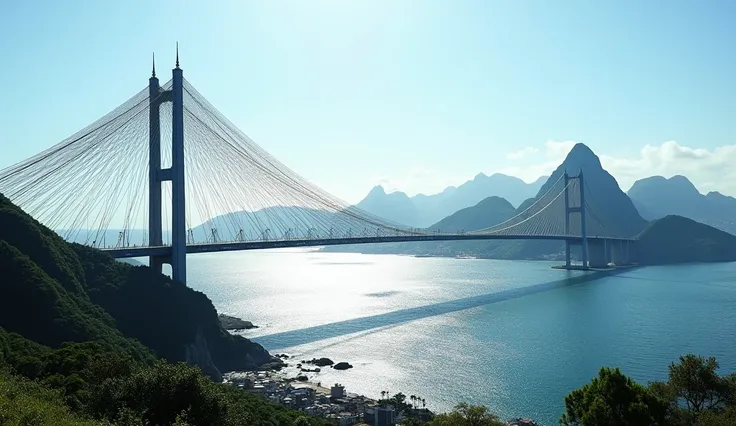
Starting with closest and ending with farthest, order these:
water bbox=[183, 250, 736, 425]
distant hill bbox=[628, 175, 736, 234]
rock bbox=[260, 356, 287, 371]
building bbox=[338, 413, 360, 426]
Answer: building bbox=[338, 413, 360, 426], water bbox=[183, 250, 736, 425], rock bbox=[260, 356, 287, 371], distant hill bbox=[628, 175, 736, 234]

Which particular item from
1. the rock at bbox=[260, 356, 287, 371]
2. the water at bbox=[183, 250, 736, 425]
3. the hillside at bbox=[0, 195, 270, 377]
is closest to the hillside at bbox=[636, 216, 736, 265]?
the water at bbox=[183, 250, 736, 425]

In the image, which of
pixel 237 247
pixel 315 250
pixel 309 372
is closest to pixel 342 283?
pixel 237 247

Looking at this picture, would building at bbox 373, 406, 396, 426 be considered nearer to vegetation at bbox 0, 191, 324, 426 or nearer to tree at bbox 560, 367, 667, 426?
vegetation at bbox 0, 191, 324, 426

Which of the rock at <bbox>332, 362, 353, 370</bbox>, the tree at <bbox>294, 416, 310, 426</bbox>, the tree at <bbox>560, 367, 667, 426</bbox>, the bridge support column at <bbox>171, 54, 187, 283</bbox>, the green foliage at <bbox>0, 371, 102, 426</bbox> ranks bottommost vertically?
the rock at <bbox>332, 362, 353, 370</bbox>

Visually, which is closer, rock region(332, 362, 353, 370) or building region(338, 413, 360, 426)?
building region(338, 413, 360, 426)

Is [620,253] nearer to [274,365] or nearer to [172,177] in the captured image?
[274,365]

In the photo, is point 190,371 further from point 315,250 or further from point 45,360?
point 315,250

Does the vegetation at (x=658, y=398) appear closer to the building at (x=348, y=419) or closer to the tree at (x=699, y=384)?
the tree at (x=699, y=384)

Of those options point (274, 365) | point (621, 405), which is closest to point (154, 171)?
point (274, 365)
